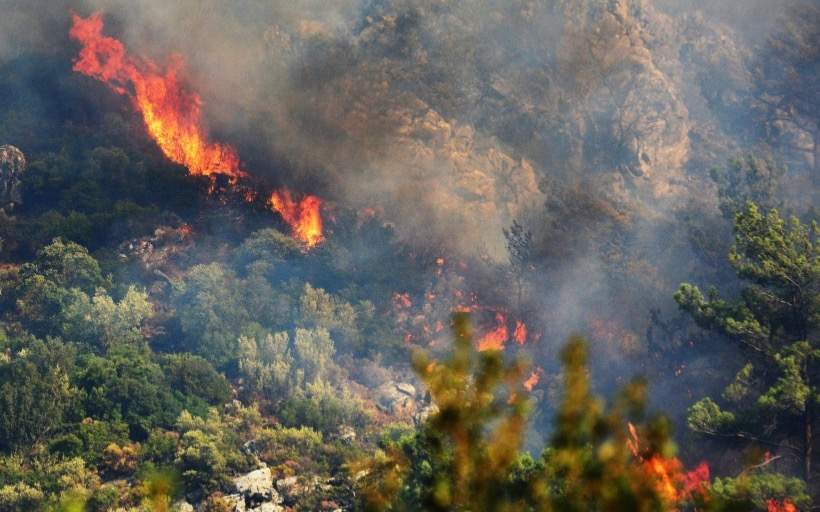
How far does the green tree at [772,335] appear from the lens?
123 feet

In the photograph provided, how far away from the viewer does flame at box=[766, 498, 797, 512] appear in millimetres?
34156

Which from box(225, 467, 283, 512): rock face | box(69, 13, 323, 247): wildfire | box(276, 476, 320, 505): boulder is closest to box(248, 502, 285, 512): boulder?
box(225, 467, 283, 512): rock face

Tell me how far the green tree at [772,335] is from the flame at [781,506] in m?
3.68

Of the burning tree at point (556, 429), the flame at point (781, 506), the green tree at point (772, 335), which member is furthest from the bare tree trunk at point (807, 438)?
the burning tree at point (556, 429)

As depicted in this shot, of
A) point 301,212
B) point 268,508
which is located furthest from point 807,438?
point 301,212

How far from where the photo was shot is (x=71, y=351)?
56438 mm

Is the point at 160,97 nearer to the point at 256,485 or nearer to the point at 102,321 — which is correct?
the point at 102,321

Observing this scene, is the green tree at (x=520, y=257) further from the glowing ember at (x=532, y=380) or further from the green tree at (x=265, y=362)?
the green tree at (x=265, y=362)

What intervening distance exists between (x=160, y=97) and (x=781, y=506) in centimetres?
6838

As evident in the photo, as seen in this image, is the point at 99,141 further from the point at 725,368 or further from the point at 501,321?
the point at 725,368

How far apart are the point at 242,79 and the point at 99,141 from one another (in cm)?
1439

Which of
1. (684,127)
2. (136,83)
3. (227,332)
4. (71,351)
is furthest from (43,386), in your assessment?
(684,127)

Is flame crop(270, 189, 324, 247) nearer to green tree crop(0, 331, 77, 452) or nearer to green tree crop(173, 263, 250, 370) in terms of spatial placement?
green tree crop(173, 263, 250, 370)

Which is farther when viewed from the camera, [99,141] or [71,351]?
[99,141]
